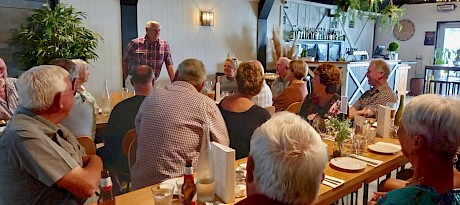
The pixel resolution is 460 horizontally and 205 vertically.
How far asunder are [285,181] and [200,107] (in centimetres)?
107

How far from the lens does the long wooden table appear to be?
1.59 metres

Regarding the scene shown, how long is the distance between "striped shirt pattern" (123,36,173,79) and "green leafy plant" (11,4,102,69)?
65cm

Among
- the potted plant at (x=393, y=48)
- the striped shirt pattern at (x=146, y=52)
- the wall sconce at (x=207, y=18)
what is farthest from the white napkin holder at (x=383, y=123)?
the potted plant at (x=393, y=48)

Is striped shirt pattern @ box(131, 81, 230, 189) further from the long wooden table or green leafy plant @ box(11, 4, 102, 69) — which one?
green leafy plant @ box(11, 4, 102, 69)

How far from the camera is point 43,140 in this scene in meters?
1.42

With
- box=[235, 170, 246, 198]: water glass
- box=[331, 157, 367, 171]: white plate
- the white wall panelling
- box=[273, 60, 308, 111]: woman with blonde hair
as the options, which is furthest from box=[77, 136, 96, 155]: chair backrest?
the white wall panelling

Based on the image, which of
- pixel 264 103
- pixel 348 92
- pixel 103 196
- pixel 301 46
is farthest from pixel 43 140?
pixel 301 46

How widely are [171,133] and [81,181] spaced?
0.58 m

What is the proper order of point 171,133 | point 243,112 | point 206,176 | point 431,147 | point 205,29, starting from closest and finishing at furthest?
1. point 431,147
2. point 206,176
3. point 171,133
4. point 243,112
5. point 205,29

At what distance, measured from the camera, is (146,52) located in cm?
527

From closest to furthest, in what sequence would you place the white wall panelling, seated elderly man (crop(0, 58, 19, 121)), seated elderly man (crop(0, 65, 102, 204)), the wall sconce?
seated elderly man (crop(0, 65, 102, 204)) < seated elderly man (crop(0, 58, 19, 121)) < the white wall panelling < the wall sconce

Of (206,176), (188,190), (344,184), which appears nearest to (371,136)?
(344,184)

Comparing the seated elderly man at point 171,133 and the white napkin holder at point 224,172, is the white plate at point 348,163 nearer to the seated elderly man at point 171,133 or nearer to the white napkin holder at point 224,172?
the seated elderly man at point 171,133

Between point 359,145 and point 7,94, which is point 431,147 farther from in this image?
point 7,94
